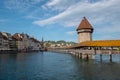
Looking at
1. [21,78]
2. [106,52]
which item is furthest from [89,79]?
[106,52]

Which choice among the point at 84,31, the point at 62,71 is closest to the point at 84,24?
the point at 84,31

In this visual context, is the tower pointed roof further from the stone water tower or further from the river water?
the river water

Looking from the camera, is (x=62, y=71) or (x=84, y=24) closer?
(x=62, y=71)

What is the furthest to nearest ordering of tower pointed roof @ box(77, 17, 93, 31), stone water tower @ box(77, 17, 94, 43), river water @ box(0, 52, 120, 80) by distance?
tower pointed roof @ box(77, 17, 93, 31) < stone water tower @ box(77, 17, 94, 43) < river water @ box(0, 52, 120, 80)

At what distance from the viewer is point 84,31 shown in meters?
59.2

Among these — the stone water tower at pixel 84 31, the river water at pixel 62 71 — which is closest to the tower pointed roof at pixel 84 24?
the stone water tower at pixel 84 31

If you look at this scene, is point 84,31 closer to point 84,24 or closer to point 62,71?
point 84,24

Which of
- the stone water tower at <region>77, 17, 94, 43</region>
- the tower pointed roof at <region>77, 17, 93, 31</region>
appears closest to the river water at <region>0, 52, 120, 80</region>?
the stone water tower at <region>77, 17, 94, 43</region>

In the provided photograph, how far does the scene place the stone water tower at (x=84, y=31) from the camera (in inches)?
2311

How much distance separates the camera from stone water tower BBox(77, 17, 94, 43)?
193 ft

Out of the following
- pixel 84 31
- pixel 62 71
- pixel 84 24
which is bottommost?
pixel 62 71

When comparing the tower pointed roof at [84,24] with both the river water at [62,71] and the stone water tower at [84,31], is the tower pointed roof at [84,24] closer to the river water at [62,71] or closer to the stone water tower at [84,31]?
the stone water tower at [84,31]

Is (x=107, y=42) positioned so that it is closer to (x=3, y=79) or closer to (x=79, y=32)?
(x=79, y=32)

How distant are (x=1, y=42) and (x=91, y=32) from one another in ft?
167
